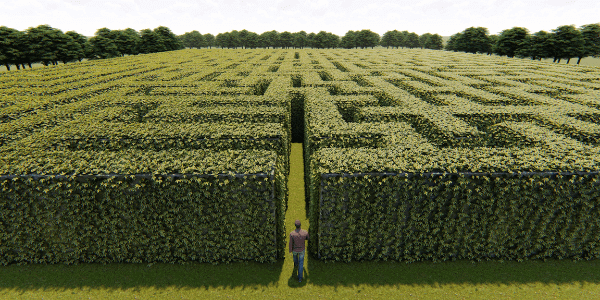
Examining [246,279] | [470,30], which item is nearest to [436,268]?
[246,279]

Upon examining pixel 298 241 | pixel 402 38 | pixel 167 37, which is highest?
pixel 402 38

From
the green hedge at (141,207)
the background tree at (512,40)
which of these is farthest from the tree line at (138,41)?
the green hedge at (141,207)

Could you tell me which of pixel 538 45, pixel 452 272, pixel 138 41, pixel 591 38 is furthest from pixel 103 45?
pixel 591 38

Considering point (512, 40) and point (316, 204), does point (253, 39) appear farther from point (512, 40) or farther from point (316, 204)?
point (316, 204)

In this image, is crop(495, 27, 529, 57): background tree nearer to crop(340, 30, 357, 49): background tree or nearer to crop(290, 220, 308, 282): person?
crop(340, 30, 357, 49): background tree

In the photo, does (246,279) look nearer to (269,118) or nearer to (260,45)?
(269,118)

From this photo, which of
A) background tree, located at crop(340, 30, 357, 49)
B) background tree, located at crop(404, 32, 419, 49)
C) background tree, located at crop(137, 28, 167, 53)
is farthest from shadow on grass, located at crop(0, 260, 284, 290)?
background tree, located at crop(404, 32, 419, 49)
